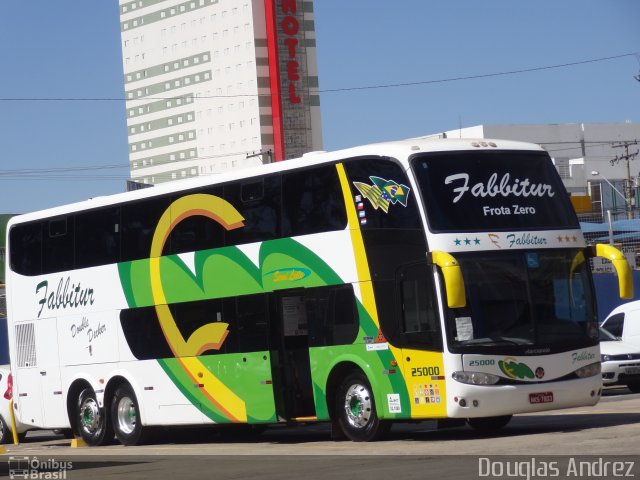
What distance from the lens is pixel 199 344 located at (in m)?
20.5

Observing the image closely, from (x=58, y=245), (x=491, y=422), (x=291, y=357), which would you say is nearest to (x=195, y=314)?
(x=291, y=357)

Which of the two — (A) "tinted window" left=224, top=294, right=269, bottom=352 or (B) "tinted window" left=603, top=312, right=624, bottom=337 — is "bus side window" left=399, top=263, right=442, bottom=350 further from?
(B) "tinted window" left=603, top=312, right=624, bottom=337

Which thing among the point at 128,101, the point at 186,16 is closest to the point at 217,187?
the point at 186,16

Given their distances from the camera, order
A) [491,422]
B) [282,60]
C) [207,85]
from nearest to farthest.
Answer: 1. [491,422]
2. [282,60]
3. [207,85]

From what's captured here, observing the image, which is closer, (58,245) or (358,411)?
(358,411)

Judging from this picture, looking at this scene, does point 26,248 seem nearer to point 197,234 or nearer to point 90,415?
point 90,415

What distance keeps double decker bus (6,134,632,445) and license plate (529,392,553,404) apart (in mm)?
13

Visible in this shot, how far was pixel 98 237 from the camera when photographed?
2239cm

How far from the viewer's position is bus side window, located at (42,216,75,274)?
23.0 m

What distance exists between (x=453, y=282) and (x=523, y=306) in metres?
1.47

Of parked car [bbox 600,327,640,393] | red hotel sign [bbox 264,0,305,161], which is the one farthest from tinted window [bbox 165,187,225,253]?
red hotel sign [bbox 264,0,305,161]

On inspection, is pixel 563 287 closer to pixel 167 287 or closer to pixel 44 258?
pixel 167 287

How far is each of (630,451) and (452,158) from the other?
5505mm

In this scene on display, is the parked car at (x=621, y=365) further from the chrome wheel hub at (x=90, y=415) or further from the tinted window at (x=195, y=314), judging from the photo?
the chrome wheel hub at (x=90, y=415)
